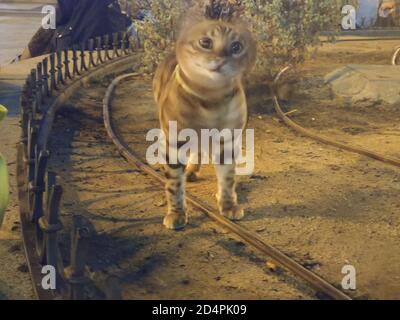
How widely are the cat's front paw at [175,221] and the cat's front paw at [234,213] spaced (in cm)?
37

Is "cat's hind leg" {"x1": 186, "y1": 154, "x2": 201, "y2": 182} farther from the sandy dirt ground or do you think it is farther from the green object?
the green object

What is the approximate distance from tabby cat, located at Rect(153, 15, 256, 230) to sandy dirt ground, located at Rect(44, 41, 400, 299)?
29 centimetres

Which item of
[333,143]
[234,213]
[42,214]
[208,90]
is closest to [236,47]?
[208,90]

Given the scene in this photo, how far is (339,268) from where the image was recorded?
4328 millimetres

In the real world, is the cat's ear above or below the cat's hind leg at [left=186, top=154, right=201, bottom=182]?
above

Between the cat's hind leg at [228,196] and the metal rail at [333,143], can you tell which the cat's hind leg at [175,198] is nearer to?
the cat's hind leg at [228,196]

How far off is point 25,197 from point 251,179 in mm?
2286

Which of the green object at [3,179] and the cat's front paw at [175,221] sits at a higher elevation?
the green object at [3,179]

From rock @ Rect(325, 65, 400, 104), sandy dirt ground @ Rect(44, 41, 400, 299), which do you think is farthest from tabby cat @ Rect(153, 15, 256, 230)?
rock @ Rect(325, 65, 400, 104)

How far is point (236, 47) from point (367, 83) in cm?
577

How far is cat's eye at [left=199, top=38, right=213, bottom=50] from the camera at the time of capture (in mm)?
4277

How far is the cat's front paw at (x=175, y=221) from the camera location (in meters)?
4.91

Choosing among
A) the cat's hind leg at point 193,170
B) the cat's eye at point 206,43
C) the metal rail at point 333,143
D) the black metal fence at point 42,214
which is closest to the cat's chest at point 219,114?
the cat's eye at point 206,43

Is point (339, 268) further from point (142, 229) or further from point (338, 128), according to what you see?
point (338, 128)
